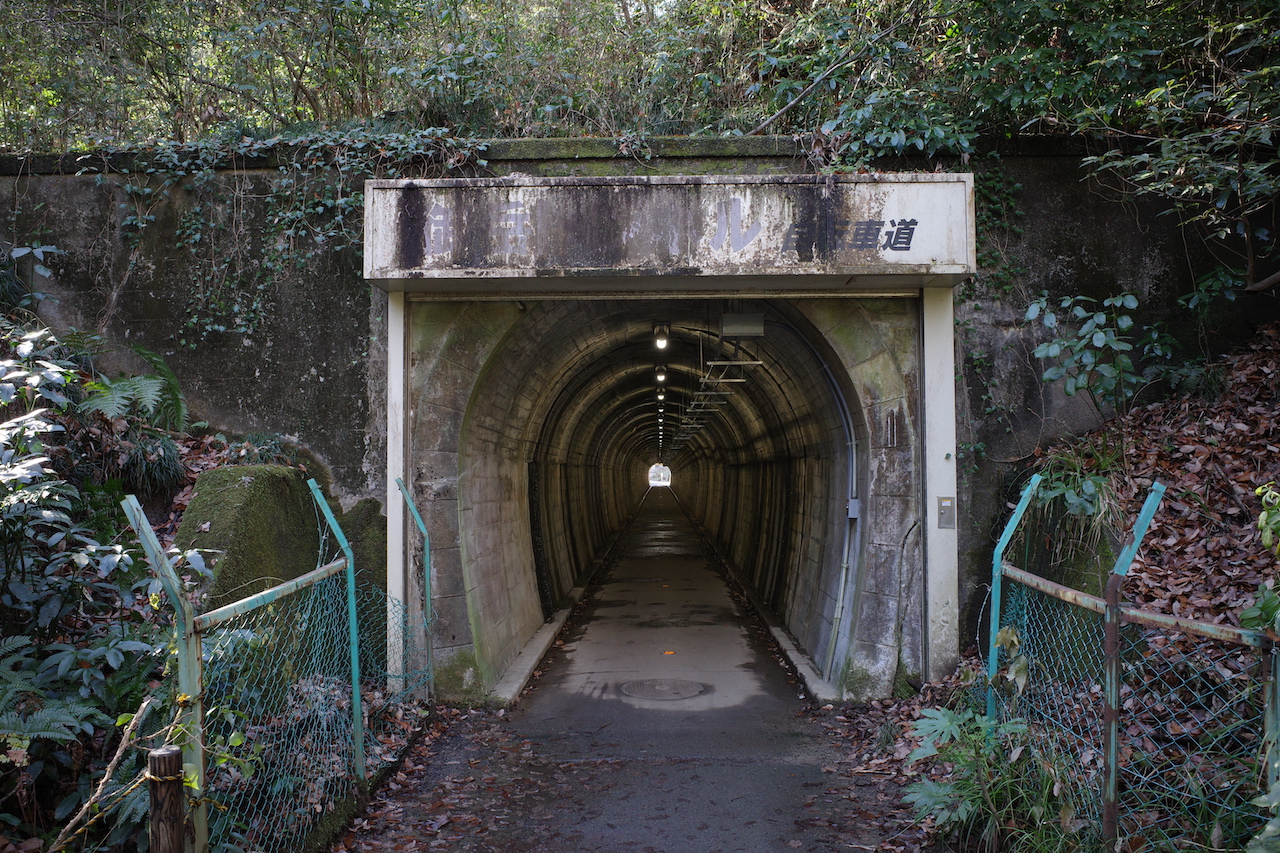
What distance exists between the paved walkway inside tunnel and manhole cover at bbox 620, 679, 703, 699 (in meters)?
0.02

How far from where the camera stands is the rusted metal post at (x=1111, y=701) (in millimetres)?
3219

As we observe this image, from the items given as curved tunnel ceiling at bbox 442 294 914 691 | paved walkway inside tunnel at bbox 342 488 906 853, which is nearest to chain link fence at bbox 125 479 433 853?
paved walkway inside tunnel at bbox 342 488 906 853

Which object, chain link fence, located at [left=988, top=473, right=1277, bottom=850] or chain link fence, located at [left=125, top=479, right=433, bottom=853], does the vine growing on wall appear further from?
chain link fence, located at [left=988, top=473, right=1277, bottom=850]

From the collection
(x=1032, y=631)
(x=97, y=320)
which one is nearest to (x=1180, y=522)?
(x=1032, y=631)

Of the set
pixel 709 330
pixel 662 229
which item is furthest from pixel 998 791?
pixel 709 330

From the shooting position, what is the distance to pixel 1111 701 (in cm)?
325

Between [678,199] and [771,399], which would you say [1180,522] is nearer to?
[678,199]

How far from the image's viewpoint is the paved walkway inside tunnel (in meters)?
4.86

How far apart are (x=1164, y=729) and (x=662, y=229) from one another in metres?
4.75

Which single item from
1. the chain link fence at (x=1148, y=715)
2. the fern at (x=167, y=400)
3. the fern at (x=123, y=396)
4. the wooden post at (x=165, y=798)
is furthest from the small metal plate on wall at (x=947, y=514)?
the fern at (x=167, y=400)

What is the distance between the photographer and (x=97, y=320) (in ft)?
24.8

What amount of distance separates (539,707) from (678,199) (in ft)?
15.8

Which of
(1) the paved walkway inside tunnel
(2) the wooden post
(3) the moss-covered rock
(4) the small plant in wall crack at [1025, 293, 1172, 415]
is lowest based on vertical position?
(1) the paved walkway inside tunnel

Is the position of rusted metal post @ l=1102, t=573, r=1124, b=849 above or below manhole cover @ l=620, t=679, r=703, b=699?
above
